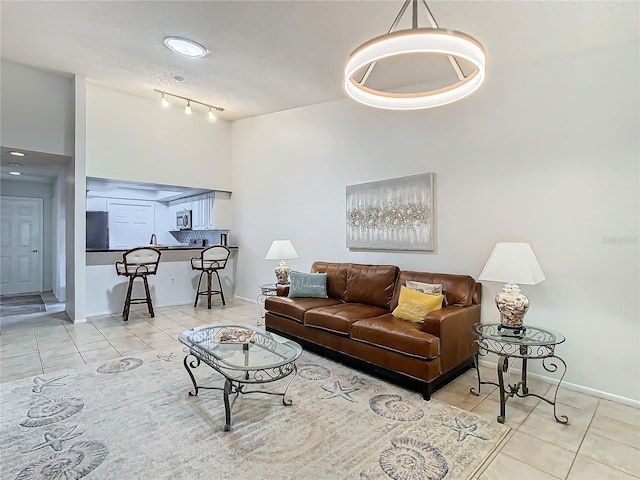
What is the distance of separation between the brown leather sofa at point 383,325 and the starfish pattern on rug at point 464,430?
0.36 meters

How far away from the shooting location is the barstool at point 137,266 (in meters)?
4.95

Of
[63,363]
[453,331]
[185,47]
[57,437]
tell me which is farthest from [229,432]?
[185,47]

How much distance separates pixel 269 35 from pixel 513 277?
297 centimetres

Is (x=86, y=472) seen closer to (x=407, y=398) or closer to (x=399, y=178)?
(x=407, y=398)

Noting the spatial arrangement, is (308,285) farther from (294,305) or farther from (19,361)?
(19,361)

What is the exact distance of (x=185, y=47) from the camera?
3404 millimetres

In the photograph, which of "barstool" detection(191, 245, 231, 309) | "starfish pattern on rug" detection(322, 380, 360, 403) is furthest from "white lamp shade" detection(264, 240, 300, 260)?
"starfish pattern on rug" detection(322, 380, 360, 403)

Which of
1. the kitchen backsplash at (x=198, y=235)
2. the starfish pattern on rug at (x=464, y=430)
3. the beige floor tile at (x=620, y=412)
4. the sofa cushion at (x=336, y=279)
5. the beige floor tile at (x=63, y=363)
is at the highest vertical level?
the kitchen backsplash at (x=198, y=235)

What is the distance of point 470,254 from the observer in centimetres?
346

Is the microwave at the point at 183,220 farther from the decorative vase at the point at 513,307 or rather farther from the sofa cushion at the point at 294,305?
the decorative vase at the point at 513,307

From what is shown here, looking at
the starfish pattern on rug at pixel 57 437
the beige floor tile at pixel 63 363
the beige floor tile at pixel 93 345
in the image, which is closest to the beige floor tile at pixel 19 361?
the beige floor tile at pixel 63 363

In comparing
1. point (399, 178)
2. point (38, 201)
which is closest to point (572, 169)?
point (399, 178)

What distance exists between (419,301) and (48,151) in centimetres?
522

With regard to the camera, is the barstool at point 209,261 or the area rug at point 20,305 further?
the barstool at point 209,261
